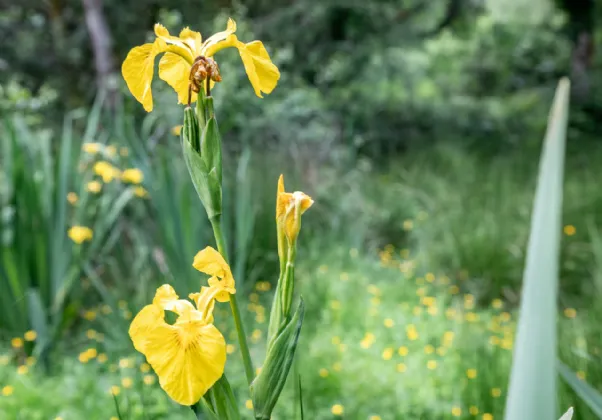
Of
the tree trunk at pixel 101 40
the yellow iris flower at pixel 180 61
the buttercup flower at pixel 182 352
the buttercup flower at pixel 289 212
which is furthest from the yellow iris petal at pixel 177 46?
the tree trunk at pixel 101 40

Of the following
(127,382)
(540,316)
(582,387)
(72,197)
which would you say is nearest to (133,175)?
(72,197)

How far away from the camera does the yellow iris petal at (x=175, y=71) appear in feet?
2.09

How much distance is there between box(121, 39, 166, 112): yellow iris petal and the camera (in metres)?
0.60

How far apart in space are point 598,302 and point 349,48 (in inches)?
115

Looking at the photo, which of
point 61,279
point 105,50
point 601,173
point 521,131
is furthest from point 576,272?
point 105,50

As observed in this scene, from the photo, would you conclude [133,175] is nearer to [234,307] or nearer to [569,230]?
[234,307]

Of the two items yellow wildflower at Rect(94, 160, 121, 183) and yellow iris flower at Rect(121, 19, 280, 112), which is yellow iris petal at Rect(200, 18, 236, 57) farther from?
yellow wildflower at Rect(94, 160, 121, 183)

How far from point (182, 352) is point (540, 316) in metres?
0.31

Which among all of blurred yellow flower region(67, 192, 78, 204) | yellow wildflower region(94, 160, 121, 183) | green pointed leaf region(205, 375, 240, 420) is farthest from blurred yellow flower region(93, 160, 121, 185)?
green pointed leaf region(205, 375, 240, 420)

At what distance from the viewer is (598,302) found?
2172mm

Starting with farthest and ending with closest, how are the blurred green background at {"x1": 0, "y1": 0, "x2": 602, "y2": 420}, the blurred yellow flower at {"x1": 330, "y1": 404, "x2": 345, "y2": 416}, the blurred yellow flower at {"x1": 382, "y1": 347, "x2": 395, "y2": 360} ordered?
the blurred yellow flower at {"x1": 382, "y1": 347, "x2": 395, "y2": 360} < the blurred green background at {"x1": 0, "y1": 0, "x2": 602, "y2": 420} < the blurred yellow flower at {"x1": 330, "y1": 404, "x2": 345, "y2": 416}

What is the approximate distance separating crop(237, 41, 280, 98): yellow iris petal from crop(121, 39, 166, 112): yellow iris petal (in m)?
0.09

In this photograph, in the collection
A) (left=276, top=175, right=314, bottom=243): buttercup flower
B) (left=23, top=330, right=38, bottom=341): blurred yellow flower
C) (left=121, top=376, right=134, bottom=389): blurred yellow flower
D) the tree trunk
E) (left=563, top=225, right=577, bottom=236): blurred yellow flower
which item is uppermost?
the tree trunk

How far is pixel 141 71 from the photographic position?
612 millimetres
